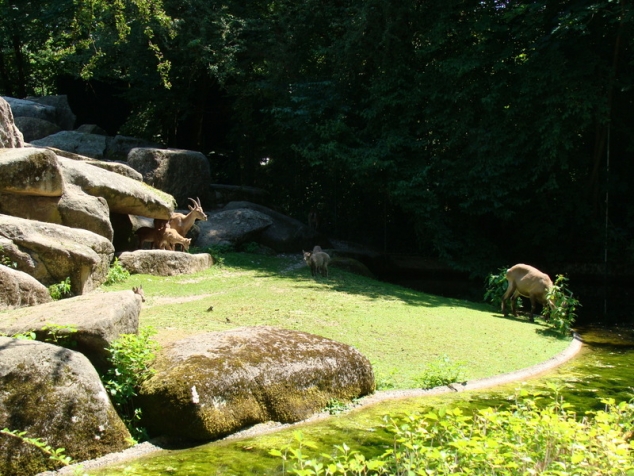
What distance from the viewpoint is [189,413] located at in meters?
6.19

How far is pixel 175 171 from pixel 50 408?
596 inches

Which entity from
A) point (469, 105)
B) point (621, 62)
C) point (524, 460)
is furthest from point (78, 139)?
point (524, 460)

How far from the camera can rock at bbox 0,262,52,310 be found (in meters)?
8.72

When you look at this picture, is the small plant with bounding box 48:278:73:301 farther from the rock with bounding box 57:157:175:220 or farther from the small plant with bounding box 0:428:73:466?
the small plant with bounding box 0:428:73:466

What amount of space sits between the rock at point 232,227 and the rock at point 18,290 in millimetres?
8623

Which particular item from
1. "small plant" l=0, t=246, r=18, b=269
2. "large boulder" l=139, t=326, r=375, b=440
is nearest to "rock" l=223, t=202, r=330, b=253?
"small plant" l=0, t=246, r=18, b=269

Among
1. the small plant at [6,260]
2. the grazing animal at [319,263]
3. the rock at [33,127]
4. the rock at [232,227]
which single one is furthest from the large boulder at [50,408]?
the rock at [33,127]

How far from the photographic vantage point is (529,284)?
42.0ft

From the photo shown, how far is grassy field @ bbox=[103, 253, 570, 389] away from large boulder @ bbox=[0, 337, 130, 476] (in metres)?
1.71

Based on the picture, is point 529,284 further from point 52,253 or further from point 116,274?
point 52,253

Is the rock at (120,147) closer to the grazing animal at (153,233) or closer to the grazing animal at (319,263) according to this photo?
the grazing animal at (153,233)

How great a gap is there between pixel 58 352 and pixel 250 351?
1907 millimetres

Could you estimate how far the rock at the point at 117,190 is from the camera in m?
13.7

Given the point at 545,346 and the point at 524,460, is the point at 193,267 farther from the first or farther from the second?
the point at 524,460
